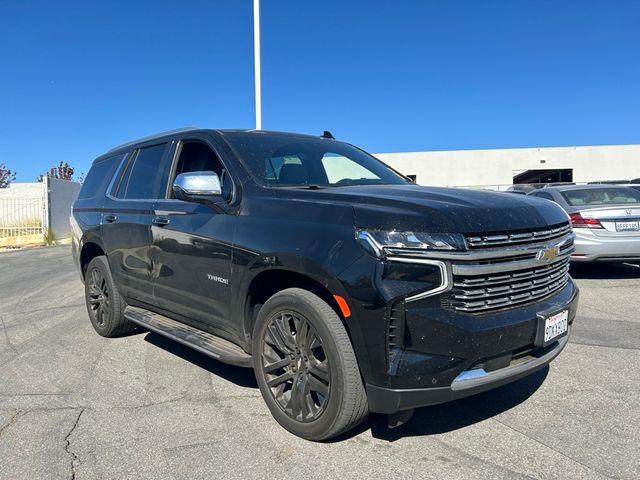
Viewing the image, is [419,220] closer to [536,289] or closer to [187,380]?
[536,289]

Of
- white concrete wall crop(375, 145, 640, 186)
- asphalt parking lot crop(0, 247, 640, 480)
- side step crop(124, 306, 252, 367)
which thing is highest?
white concrete wall crop(375, 145, 640, 186)

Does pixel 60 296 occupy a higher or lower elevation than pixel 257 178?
lower

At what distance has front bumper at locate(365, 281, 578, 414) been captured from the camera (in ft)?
8.54

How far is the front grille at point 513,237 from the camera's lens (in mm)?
2689

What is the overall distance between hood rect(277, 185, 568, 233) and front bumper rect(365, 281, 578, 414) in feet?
1.53

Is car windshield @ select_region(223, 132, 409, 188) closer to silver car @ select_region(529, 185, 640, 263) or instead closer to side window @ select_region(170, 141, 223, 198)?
side window @ select_region(170, 141, 223, 198)

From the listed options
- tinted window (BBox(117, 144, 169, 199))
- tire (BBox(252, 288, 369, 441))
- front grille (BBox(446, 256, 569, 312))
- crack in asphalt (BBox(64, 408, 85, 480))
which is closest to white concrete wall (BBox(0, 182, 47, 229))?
tinted window (BBox(117, 144, 169, 199))

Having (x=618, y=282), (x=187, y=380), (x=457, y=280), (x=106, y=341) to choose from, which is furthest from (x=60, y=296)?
(x=618, y=282)

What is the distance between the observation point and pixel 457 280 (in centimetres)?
264

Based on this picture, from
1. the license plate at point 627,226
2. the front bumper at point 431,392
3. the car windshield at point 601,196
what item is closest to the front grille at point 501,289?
the front bumper at point 431,392

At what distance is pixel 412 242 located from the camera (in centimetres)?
265

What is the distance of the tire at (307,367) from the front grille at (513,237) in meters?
0.86

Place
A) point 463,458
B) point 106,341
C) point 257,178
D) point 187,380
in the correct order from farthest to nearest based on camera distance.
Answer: point 106,341 < point 187,380 < point 257,178 < point 463,458

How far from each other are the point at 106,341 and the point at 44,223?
17965 millimetres
